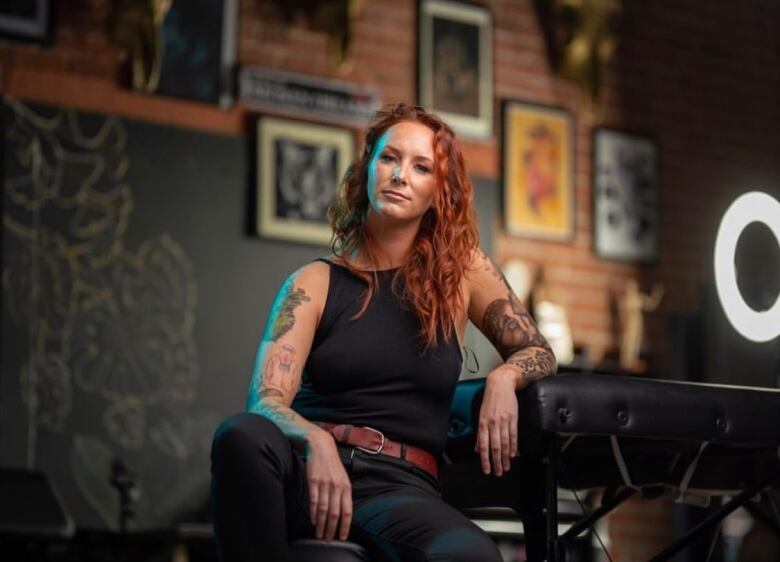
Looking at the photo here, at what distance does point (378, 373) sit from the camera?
2.05 meters

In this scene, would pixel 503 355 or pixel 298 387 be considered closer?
pixel 298 387

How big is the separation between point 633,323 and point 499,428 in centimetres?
377

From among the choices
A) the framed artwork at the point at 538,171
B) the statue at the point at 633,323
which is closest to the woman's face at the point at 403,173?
the framed artwork at the point at 538,171

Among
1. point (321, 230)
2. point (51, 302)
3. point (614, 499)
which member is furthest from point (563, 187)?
point (614, 499)

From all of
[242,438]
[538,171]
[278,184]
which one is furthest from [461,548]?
[538,171]

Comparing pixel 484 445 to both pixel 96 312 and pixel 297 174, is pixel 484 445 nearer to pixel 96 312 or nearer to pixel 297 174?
pixel 96 312

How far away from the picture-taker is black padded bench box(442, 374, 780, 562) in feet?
6.57

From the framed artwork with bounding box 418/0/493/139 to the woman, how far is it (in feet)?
10.2

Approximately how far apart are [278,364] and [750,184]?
4.61 metres

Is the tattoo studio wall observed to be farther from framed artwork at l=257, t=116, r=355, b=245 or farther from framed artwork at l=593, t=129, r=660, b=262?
framed artwork at l=593, t=129, r=660, b=262

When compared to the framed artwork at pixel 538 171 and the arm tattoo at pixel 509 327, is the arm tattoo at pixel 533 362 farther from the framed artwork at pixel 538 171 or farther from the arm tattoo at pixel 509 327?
the framed artwork at pixel 538 171

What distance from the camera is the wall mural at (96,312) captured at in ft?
14.4

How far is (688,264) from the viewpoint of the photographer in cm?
596

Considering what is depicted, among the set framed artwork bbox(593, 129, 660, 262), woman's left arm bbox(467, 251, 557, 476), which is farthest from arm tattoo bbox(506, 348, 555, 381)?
framed artwork bbox(593, 129, 660, 262)
